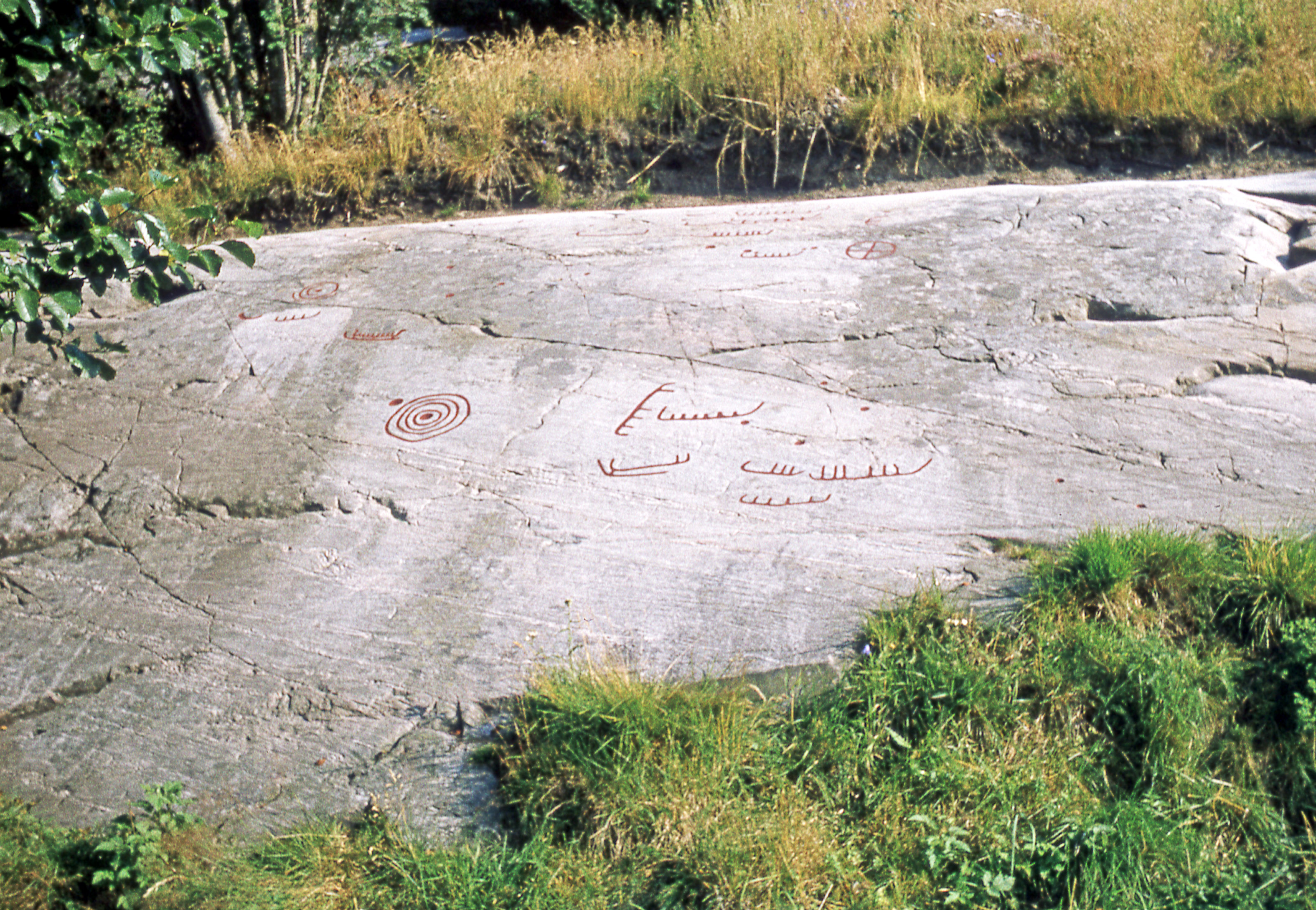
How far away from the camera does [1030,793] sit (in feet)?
8.91

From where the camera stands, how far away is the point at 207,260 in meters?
2.77

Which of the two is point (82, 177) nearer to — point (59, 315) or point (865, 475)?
point (59, 315)

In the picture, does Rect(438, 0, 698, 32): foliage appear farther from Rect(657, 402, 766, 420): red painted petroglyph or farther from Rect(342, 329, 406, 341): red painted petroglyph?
Rect(657, 402, 766, 420): red painted petroglyph

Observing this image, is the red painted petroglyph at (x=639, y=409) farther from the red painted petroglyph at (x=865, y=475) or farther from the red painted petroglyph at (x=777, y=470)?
the red painted petroglyph at (x=865, y=475)

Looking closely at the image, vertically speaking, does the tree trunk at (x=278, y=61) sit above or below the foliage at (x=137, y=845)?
above

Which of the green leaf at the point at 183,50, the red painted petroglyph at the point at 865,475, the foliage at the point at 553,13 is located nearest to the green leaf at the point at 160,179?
the green leaf at the point at 183,50

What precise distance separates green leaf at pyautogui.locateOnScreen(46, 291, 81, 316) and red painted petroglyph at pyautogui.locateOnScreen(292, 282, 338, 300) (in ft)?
8.27

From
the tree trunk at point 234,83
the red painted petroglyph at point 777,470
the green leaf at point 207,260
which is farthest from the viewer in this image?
the tree trunk at point 234,83

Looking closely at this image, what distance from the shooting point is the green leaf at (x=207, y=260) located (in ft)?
8.99

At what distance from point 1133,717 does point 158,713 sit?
119 inches

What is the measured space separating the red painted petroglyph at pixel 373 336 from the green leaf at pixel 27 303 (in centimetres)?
219

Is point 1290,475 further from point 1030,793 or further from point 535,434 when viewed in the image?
point 535,434

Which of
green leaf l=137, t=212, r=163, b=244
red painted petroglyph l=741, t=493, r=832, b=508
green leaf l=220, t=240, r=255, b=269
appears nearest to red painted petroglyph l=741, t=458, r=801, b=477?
red painted petroglyph l=741, t=493, r=832, b=508

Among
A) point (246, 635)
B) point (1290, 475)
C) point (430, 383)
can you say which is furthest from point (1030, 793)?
point (430, 383)
